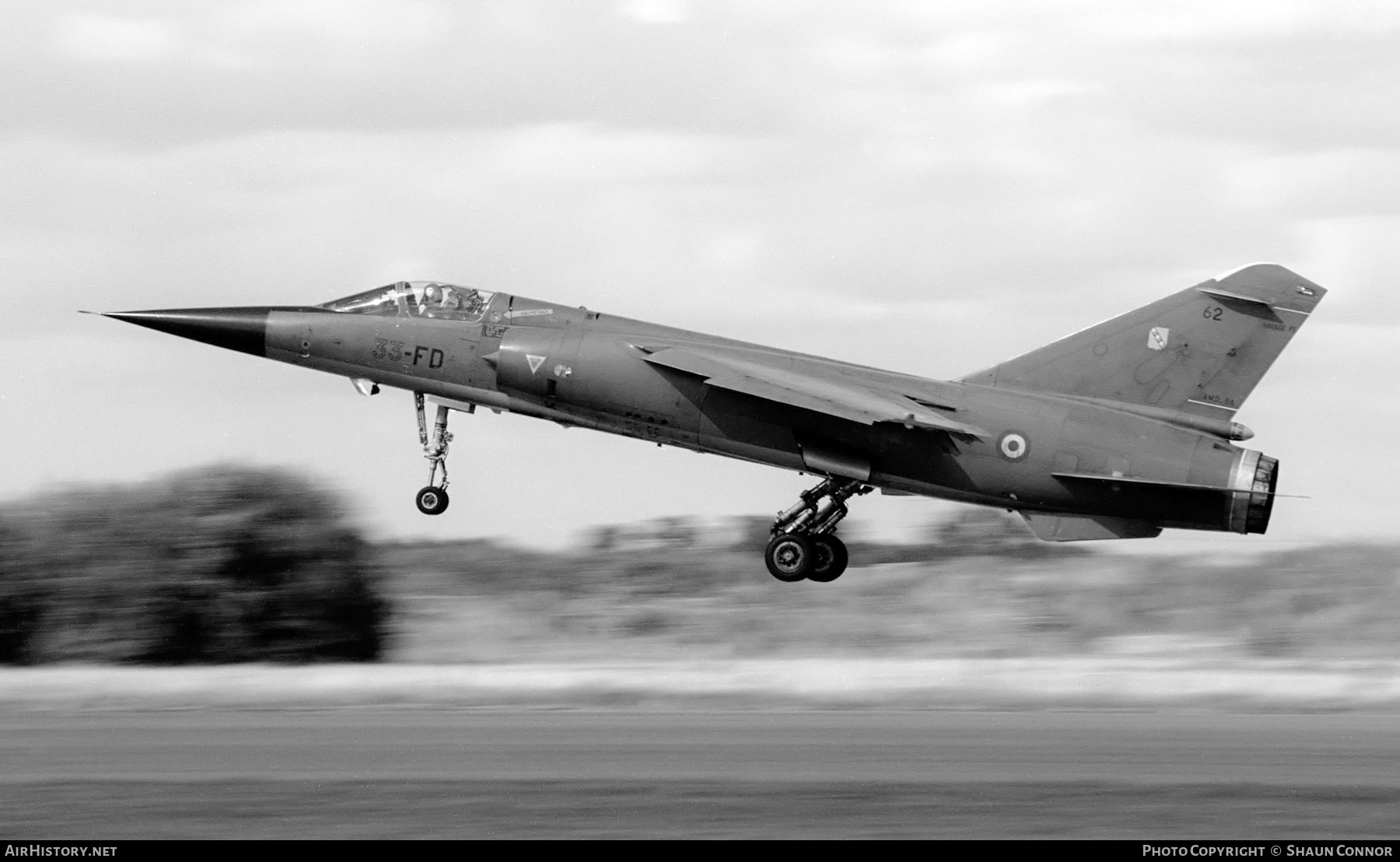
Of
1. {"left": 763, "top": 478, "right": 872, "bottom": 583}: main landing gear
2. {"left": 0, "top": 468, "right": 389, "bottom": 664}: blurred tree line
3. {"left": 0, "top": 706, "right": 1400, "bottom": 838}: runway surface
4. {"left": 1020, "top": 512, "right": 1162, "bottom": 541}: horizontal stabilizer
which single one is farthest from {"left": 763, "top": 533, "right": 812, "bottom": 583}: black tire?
{"left": 0, "top": 468, "right": 389, "bottom": 664}: blurred tree line

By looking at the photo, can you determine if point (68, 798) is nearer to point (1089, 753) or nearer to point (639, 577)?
point (1089, 753)

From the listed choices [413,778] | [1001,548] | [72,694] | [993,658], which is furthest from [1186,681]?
[72,694]

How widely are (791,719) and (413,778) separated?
33.9ft

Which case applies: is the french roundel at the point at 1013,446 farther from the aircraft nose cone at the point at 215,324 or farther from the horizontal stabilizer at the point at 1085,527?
the aircraft nose cone at the point at 215,324

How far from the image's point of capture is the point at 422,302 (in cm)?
2706

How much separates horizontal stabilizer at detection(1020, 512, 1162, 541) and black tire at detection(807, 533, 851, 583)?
2429mm

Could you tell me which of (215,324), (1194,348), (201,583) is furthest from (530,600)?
(1194,348)

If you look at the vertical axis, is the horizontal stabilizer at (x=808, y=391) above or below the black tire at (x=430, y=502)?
above

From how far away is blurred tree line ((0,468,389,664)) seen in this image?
53.2 meters

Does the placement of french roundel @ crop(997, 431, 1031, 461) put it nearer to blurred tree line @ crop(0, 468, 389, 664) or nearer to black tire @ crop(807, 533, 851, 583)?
black tire @ crop(807, 533, 851, 583)

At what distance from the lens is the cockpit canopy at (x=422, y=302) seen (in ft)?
88.4

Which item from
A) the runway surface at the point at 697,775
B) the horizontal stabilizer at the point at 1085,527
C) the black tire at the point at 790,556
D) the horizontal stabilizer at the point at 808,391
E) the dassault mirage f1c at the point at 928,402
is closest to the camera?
the horizontal stabilizer at the point at 808,391

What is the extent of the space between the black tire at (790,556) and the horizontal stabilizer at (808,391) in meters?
2.11

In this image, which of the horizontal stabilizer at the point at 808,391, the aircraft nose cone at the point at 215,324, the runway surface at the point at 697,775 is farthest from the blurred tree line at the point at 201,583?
the horizontal stabilizer at the point at 808,391
